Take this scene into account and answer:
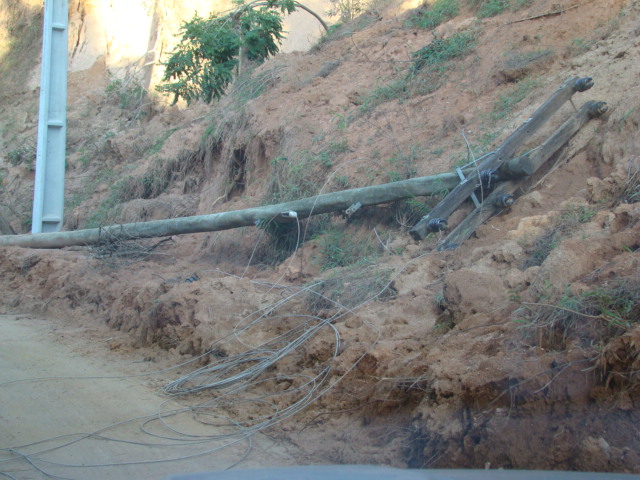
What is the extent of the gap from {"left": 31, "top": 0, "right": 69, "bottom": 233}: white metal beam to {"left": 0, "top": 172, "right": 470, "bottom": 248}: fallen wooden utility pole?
191 cm

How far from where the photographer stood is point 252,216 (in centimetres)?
816

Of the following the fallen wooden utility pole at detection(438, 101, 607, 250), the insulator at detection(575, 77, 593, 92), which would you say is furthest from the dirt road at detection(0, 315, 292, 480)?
the insulator at detection(575, 77, 593, 92)

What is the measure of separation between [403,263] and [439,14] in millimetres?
6204

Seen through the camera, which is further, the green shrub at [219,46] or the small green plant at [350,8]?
the small green plant at [350,8]

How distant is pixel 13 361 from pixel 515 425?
15.5 ft

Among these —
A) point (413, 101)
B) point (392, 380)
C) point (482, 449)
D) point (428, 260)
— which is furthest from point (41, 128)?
point (482, 449)

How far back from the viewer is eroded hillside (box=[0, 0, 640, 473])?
329cm

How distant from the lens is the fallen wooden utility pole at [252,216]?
22.5 feet

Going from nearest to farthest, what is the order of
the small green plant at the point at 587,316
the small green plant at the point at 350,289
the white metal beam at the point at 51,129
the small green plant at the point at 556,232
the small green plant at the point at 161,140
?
the small green plant at the point at 587,316
the small green plant at the point at 556,232
the small green plant at the point at 350,289
the white metal beam at the point at 51,129
the small green plant at the point at 161,140

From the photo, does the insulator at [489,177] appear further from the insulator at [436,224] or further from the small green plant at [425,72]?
the small green plant at [425,72]

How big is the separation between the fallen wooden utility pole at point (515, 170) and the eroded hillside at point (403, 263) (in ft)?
0.39

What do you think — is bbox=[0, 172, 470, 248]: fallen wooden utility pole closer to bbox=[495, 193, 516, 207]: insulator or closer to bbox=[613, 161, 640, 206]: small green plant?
bbox=[495, 193, 516, 207]: insulator

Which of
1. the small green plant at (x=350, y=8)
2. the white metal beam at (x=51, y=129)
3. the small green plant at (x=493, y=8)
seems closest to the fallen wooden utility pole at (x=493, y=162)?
the small green plant at (x=493, y=8)

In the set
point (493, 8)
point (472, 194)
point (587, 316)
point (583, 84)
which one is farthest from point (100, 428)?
point (493, 8)
